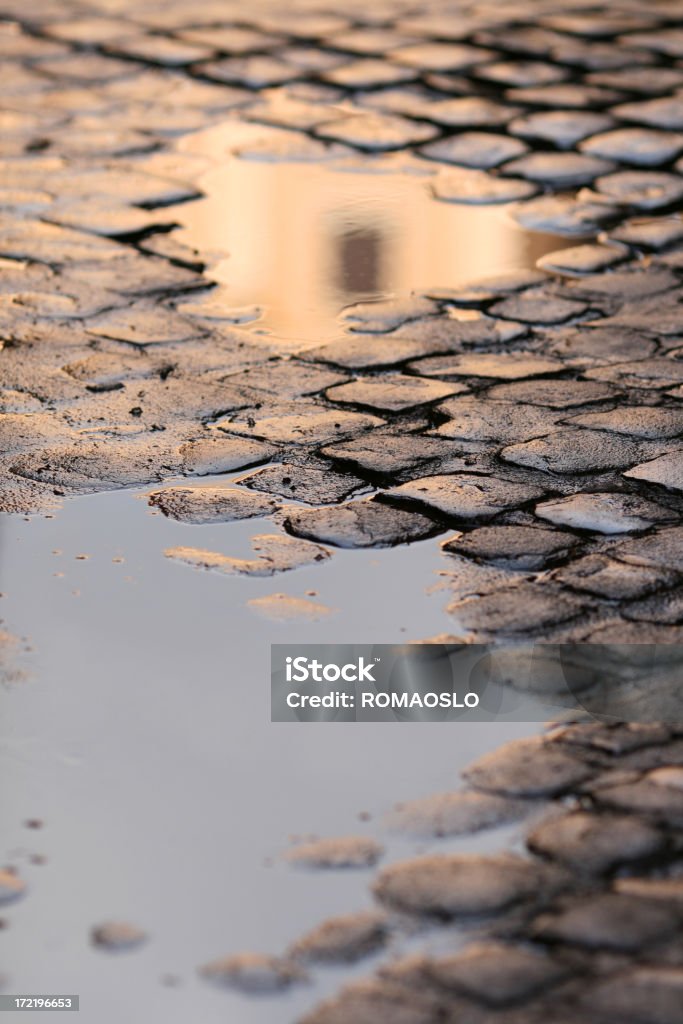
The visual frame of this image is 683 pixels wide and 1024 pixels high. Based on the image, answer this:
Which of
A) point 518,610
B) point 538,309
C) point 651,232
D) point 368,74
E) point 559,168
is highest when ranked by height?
point 368,74

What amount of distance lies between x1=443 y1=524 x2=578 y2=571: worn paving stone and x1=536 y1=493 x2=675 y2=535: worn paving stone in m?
0.06

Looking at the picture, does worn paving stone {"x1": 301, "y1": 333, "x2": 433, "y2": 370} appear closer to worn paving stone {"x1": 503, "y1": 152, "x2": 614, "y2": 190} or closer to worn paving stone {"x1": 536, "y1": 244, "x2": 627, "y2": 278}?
worn paving stone {"x1": 536, "y1": 244, "x2": 627, "y2": 278}

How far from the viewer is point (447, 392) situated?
11.2 ft

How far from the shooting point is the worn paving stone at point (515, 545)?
8.67 feet

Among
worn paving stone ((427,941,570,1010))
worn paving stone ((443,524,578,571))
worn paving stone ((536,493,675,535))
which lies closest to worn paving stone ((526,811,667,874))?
worn paving stone ((427,941,570,1010))

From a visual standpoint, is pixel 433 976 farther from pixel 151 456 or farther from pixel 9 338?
pixel 9 338

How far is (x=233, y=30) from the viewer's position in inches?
272

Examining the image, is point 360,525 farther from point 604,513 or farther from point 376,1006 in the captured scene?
point 376,1006

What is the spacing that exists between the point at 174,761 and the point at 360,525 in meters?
0.80

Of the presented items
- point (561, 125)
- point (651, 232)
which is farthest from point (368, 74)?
point (651, 232)

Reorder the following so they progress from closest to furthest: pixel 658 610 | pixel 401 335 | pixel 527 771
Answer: pixel 527 771
pixel 658 610
pixel 401 335

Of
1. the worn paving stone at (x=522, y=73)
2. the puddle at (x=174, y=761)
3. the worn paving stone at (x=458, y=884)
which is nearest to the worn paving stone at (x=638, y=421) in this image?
the puddle at (x=174, y=761)

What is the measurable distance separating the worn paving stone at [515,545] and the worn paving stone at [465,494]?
79mm

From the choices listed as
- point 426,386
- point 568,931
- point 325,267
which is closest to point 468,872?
point 568,931
